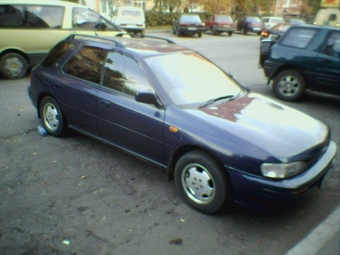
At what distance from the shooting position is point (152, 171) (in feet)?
14.1

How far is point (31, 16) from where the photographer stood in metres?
8.73

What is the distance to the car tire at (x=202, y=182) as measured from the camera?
128 inches

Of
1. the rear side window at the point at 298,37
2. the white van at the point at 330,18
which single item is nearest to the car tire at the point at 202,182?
the rear side window at the point at 298,37

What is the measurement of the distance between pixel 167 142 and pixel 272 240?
4.58 ft

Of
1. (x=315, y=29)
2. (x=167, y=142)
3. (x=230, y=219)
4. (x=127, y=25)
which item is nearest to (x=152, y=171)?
(x=167, y=142)

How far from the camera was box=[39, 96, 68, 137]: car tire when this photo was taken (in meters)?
4.98

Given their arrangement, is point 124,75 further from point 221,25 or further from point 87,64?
point 221,25

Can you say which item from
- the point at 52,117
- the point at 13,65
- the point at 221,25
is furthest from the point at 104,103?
the point at 221,25

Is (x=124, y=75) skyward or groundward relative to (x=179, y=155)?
skyward

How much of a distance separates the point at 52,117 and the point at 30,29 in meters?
4.64

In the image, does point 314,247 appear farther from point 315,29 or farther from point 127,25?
point 127,25

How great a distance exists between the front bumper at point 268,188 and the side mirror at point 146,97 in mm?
1110

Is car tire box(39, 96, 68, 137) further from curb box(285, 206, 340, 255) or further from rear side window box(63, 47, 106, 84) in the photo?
curb box(285, 206, 340, 255)

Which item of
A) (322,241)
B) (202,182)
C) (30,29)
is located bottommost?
(322,241)
